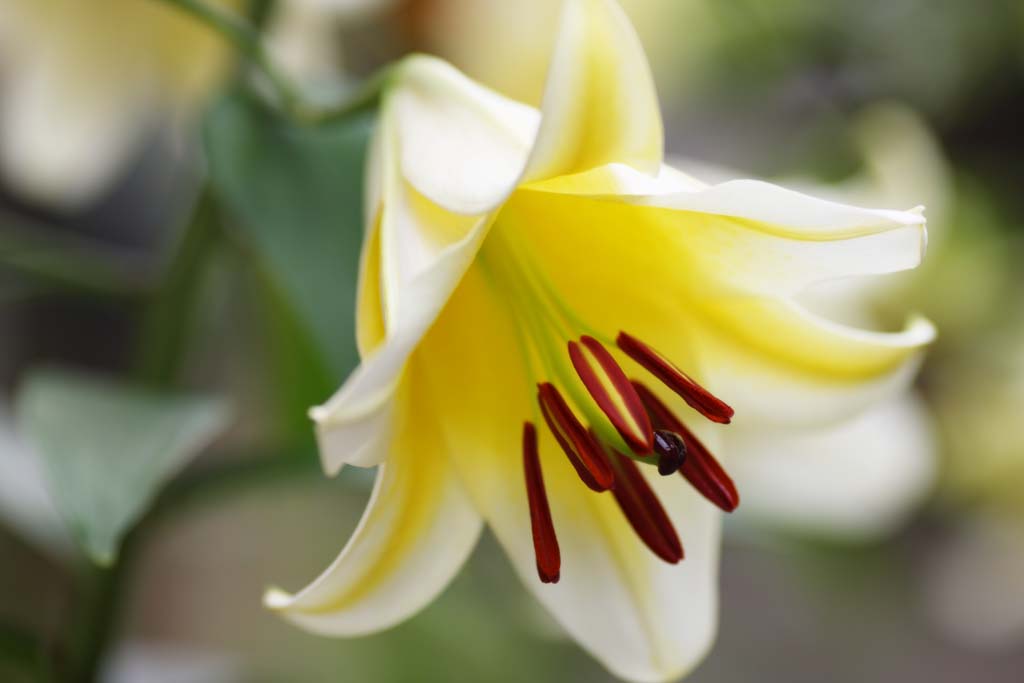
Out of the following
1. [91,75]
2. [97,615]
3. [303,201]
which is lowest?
[97,615]

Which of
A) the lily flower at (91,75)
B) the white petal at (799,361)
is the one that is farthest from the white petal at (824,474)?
the lily flower at (91,75)

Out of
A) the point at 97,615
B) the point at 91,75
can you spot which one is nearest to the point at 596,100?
the point at 97,615

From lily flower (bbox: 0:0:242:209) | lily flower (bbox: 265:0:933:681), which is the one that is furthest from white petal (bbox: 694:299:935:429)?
lily flower (bbox: 0:0:242:209)

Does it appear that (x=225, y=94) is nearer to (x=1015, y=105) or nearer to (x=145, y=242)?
(x=145, y=242)

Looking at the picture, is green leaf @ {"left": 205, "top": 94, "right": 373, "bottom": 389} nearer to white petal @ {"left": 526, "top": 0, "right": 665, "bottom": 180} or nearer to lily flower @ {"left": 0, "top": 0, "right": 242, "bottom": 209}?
white petal @ {"left": 526, "top": 0, "right": 665, "bottom": 180}

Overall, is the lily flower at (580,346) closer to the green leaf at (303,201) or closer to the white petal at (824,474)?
the green leaf at (303,201)

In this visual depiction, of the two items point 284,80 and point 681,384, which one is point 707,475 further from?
point 284,80
